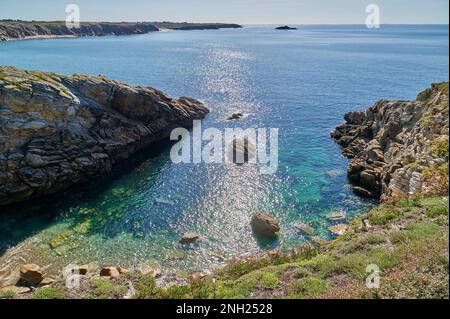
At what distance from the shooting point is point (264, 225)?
32188 millimetres

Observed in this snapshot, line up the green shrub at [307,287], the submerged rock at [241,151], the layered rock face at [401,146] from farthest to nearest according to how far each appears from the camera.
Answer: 1. the submerged rock at [241,151]
2. the layered rock face at [401,146]
3. the green shrub at [307,287]

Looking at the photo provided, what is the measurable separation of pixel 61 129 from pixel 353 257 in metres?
38.4

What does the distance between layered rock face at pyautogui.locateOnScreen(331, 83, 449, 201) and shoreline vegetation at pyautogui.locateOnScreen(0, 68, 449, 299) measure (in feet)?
0.45

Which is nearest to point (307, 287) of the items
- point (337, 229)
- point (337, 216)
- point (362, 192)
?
point (337, 229)

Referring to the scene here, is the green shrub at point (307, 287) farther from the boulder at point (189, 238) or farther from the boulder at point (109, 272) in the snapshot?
the boulder at point (189, 238)

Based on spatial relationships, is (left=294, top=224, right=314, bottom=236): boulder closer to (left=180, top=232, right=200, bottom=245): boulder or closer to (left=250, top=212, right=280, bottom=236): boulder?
(left=250, top=212, right=280, bottom=236): boulder

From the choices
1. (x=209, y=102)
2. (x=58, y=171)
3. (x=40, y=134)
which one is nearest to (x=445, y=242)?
(x=58, y=171)

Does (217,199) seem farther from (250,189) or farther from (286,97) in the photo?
(286,97)

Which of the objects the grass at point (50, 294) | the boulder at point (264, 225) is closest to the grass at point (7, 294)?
the grass at point (50, 294)

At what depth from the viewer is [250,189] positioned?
40750 mm

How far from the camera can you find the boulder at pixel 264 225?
3197 centimetres

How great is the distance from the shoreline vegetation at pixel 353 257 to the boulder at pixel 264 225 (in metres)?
0.32

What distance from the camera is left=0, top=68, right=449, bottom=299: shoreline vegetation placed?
15750mm

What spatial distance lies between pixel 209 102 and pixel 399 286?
71276mm
